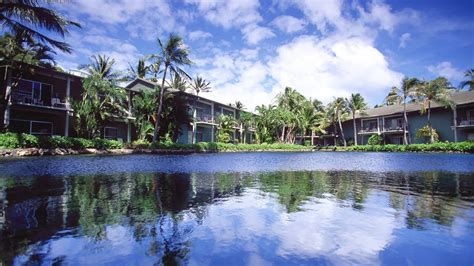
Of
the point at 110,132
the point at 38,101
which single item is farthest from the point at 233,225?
the point at 110,132

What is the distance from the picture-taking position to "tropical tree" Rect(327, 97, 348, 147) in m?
56.2

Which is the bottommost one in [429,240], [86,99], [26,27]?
[429,240]

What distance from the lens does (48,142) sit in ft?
76.2

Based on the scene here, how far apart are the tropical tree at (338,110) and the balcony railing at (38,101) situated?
4353 centimetres

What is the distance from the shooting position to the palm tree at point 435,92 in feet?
127

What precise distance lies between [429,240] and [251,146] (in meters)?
39.0

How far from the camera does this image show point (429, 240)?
14.5 ft

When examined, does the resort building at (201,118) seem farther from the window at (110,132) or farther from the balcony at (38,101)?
the balcony at (38,101)

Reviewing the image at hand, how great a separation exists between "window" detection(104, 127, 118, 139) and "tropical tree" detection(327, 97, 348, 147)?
3793cm

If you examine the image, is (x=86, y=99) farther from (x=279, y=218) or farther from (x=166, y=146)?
(x=279, y=218)

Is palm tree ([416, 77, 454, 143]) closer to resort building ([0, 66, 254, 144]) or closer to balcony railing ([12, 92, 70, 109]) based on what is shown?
resort building ([0, 66, 254, 144])

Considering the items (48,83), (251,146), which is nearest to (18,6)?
(48,83)

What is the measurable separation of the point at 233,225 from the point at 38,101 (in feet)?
90.0

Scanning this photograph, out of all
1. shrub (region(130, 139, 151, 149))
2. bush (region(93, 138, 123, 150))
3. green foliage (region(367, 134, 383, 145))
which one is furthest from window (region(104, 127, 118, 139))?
green foliage (region(367, 134, 383, 145))
